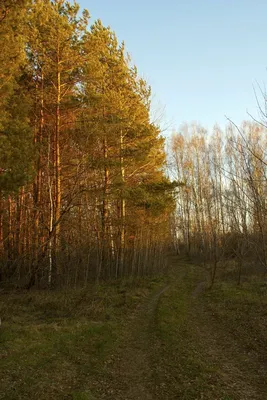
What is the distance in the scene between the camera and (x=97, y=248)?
1409cm

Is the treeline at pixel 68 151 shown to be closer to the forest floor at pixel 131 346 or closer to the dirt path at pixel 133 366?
the forest floor at pixel 131 346

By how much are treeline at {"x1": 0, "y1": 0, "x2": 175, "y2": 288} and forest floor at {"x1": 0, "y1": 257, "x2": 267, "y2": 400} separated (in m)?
2.95

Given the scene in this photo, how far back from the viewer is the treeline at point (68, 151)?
959 cm

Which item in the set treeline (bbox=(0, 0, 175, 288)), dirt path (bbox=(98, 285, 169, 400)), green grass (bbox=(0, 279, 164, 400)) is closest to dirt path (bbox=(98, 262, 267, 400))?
dirt path (bbox=(98, 285, 169, 400))

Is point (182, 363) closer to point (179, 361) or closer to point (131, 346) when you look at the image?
point (179, 361)

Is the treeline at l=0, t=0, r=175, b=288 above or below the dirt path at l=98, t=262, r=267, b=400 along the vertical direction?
above

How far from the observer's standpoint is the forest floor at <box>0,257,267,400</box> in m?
4.59

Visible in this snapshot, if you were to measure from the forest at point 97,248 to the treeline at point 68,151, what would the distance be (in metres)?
0.07

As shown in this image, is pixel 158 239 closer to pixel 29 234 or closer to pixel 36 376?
pixel 29 234

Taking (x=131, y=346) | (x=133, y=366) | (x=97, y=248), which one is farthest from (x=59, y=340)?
(x=97, y=248)

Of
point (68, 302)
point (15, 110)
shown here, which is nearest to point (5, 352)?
point (68, 302)

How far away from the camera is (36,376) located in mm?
4793

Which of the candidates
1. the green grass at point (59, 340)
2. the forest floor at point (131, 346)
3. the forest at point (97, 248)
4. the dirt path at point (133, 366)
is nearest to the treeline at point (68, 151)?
the forest at point (97, 248)

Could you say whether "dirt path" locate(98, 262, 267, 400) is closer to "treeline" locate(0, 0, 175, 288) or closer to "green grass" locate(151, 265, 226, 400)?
"green grass" locate(151, 265, 226, 400)
